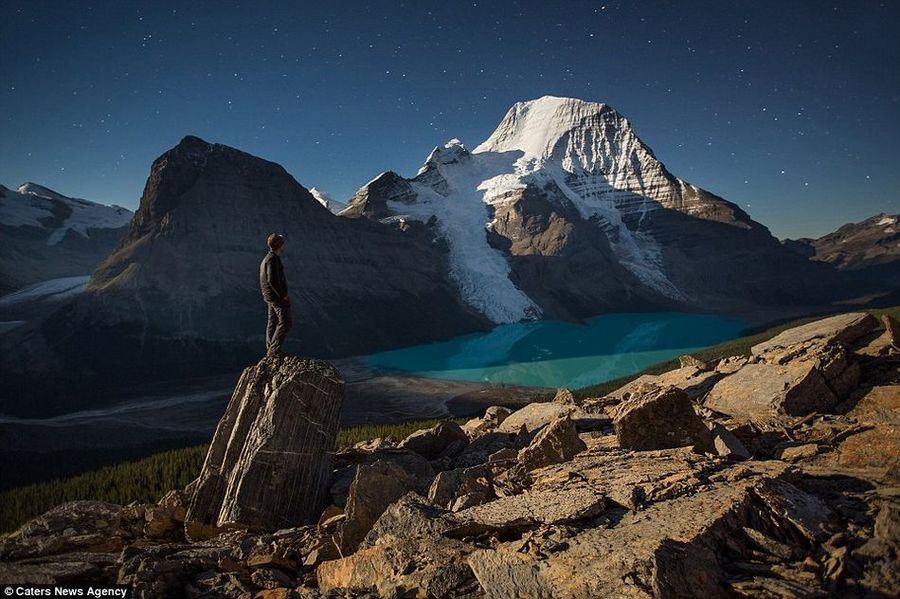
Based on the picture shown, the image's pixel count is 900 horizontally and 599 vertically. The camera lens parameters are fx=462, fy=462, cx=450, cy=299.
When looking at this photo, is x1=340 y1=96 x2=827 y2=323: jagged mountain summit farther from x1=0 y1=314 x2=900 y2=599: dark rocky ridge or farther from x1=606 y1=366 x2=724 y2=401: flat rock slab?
x1=0 y1=314 x2=900 y2=599: dark rocky ridge

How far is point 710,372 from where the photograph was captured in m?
13.0

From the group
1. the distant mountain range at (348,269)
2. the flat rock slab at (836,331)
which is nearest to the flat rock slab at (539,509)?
the flat rock slab at (836,331)

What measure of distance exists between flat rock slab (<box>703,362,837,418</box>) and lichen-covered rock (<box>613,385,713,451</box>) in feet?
8.86

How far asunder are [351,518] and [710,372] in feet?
36.4

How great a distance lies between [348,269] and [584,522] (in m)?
106

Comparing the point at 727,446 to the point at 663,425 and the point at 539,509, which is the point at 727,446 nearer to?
the point at 663,425

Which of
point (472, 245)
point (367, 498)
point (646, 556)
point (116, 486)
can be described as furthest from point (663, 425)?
point (472, 245)

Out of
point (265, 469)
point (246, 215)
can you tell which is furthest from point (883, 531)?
point (246, 215)

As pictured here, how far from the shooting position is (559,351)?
93688 mm

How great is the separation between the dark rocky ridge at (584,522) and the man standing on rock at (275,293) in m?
0.55

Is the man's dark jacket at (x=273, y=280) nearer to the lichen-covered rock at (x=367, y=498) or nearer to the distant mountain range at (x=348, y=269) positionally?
the lichen-covered rock at (x=367, y=498)

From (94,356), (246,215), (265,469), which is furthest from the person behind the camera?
(246,215)

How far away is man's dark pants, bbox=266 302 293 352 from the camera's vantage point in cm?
924

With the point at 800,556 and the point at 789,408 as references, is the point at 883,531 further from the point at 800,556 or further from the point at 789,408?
the point at 789,408
